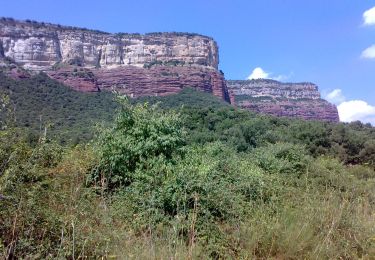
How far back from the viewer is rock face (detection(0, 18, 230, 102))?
81812mm

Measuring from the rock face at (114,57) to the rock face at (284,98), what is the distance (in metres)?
11.6

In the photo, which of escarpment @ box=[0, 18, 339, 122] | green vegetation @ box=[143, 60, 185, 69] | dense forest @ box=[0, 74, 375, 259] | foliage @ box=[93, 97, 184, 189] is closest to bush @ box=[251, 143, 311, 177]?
dense forest @ box=[0, 74, 375, 259]

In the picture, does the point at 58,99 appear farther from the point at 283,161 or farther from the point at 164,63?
the point at 283,161

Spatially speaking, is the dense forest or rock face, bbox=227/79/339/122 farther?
rock face, bbox=227/79/339/122

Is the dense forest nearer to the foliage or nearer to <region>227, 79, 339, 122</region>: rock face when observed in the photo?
the foliage

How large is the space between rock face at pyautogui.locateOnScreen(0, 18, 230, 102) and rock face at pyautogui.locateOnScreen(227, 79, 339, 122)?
38.0ft

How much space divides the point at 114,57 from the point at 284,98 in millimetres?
52408

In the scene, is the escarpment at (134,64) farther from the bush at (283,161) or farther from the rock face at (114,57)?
the bush at (283,161)

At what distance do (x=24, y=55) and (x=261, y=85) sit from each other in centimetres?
6835

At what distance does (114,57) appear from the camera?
97.8 meters

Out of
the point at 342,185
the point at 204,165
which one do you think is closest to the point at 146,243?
the point at 204,165

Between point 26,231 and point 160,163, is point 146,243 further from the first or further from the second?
point 160,163

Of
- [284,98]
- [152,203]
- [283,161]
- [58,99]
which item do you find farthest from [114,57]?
[152,203]

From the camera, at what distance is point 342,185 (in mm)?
5582
